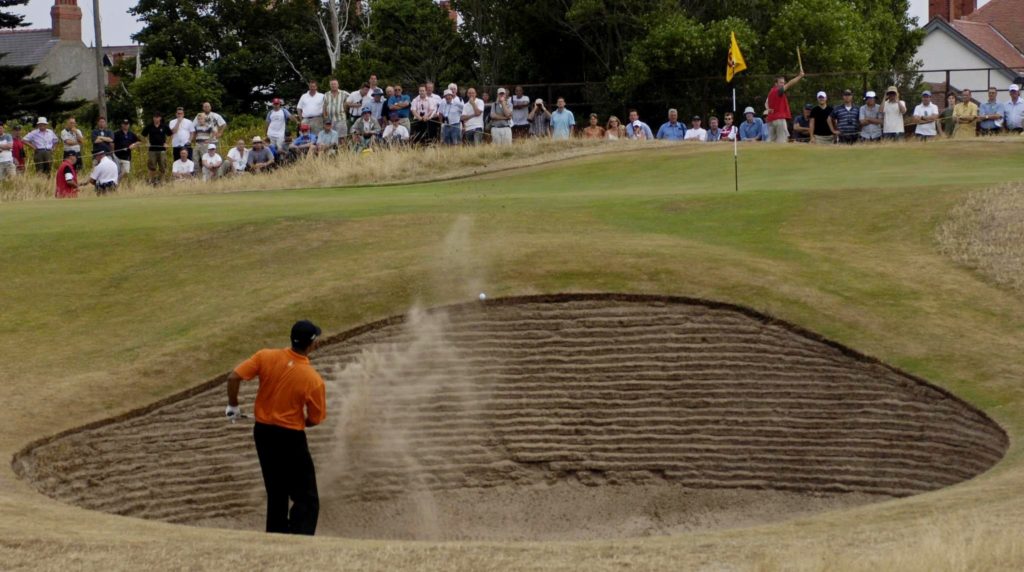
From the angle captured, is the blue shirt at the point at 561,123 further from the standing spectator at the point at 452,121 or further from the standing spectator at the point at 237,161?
the standing spectator at the point at 237,161

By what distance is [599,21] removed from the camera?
5116cm

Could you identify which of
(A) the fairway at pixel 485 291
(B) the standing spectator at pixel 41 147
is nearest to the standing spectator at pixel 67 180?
(B) the standing spectator at pixel 41 147

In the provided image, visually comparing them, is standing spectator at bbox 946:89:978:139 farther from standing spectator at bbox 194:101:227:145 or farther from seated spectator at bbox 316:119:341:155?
standing spectator at bbox 194:101:227:145

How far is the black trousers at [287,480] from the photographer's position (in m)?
13.0

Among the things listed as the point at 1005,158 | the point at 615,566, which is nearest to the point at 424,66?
the point at 1005,158

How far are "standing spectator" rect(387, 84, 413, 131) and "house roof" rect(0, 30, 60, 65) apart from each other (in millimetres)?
59336

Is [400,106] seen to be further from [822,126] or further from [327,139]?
[822,126]

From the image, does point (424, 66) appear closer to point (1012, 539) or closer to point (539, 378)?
point (539, 378)

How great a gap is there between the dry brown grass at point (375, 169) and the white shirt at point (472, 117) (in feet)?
→ 3.61

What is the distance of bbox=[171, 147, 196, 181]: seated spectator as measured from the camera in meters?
34.2

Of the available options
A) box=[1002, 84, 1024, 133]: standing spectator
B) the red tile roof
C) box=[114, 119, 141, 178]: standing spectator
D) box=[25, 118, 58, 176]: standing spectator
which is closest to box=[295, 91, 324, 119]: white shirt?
box=[114, 119, 141, 178]: standing spectator

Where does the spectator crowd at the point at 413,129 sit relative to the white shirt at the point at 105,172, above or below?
A: above

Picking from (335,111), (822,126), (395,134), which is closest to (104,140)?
(335,111)

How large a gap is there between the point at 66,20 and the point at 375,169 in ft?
222
